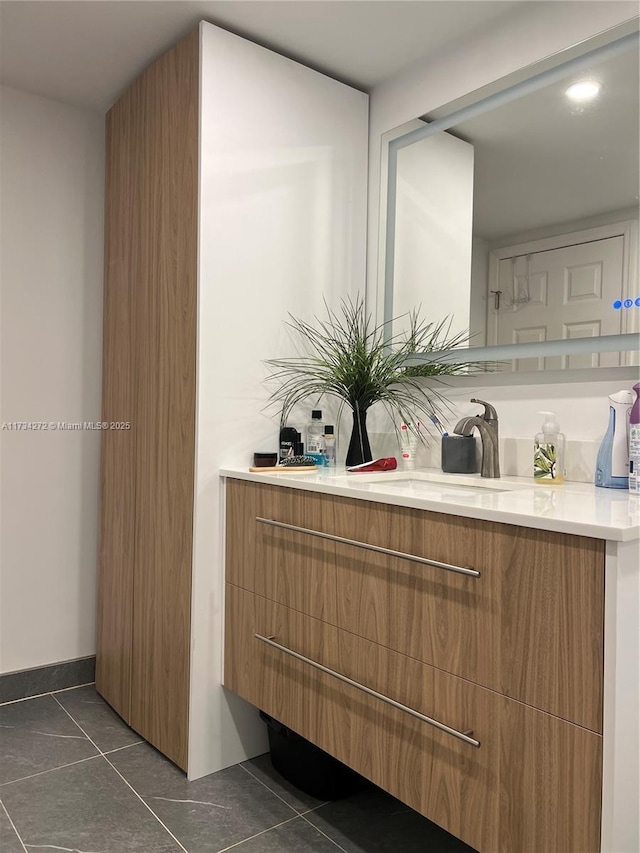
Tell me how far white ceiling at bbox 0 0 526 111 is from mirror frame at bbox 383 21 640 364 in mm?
213

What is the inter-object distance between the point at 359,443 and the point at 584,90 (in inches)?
44.8

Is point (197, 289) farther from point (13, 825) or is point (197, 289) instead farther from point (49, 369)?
point (13, 825)

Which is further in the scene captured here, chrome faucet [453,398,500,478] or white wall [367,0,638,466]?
chrome faucet [453,398,500,478]

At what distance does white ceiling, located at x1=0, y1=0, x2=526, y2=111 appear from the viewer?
184 cm

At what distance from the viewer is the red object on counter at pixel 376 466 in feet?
6.41

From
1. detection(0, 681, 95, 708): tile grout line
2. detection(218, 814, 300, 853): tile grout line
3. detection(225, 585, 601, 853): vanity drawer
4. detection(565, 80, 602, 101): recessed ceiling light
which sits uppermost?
detection(565, 80, 602, 101): recessed ceiling light

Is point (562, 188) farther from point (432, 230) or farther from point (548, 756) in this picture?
point (548, 756)

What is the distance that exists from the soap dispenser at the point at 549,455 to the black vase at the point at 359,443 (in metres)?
0.54

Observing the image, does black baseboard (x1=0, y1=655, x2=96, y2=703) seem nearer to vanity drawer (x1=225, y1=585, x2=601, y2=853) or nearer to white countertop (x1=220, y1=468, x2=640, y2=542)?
vanity drawer (x1=225, y1=585, x2=601, y2=853)

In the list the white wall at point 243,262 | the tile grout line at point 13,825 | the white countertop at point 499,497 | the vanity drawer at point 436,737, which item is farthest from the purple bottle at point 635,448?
the tile grout line at point 13,825

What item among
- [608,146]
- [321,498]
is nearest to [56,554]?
[321,498]

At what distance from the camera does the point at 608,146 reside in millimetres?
1664

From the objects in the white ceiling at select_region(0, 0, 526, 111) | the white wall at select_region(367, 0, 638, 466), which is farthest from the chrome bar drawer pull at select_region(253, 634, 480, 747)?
the white ceiling at select_region(0, 0, 526, 111)

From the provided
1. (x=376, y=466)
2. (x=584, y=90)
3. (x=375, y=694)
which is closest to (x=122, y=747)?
(x=375, y=694)
